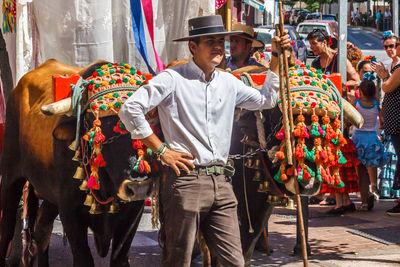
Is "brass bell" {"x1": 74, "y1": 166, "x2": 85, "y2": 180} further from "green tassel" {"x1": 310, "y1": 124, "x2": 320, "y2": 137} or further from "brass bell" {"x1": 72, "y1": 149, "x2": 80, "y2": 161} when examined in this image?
"green tassel" {"x1": 310, "y1": 124, "x2": 320, "y2": 137}

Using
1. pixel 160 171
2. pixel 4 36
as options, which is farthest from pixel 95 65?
pixel 4 36

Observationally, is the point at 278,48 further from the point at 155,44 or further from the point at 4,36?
the point at 4,36

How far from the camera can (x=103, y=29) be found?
7.27m

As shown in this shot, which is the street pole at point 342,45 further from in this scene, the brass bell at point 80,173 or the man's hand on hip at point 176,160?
the man's hand on hip at point 176,160

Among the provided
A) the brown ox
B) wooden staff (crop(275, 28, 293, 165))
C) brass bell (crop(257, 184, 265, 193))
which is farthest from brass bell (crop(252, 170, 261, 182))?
the brown ox

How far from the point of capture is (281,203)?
5758 millimetres

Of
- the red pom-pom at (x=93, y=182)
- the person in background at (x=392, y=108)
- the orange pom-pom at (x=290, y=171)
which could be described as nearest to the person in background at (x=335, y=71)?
the person in background at (x=392, y=108)

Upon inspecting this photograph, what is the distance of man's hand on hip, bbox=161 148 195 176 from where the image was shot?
14.6ft

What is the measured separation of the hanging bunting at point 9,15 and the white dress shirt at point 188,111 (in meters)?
3.82

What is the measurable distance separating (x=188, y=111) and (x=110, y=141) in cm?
86

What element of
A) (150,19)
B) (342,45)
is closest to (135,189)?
(150,19)

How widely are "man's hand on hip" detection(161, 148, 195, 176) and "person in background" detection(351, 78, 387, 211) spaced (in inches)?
236

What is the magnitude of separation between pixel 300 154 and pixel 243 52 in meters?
2.38

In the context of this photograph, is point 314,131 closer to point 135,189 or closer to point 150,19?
point 135,189
